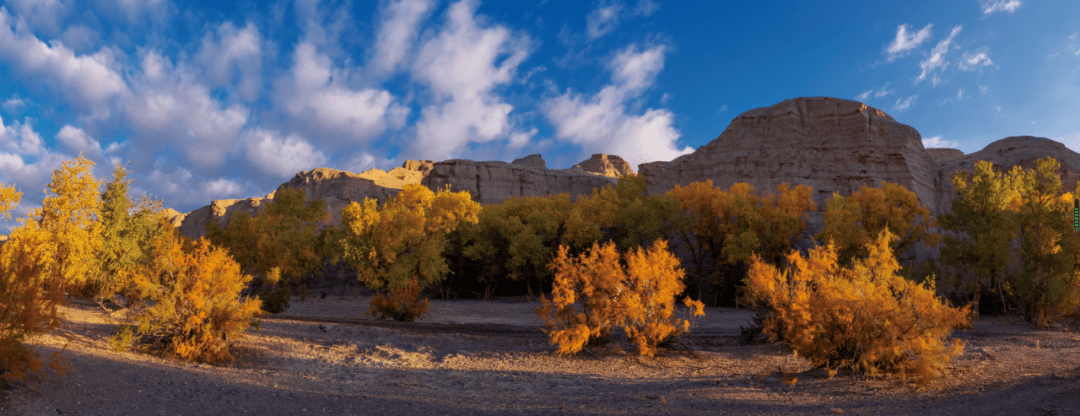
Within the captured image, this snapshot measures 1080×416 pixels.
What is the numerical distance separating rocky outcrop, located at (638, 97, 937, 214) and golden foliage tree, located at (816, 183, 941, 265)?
4007 centimetres

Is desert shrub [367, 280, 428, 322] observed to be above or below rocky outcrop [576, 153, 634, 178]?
below

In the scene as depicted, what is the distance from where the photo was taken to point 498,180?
12006 cm

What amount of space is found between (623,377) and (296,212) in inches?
1729

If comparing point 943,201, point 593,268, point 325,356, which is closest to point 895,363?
point 593,268

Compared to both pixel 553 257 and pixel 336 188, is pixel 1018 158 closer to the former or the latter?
pixel 553 257

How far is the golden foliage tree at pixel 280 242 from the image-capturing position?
124 ft

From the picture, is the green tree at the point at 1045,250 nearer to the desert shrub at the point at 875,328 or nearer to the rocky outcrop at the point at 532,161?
the desert shrub at the point at 875,328

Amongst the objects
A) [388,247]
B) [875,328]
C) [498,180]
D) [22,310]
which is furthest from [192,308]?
[498,180]

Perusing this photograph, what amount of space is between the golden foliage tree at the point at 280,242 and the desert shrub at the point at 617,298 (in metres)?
19.5

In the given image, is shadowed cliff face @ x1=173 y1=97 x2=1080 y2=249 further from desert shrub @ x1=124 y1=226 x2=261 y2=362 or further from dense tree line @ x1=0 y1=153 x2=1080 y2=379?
desert shrub @ x1=124 y1=226 x2=261 y2=362

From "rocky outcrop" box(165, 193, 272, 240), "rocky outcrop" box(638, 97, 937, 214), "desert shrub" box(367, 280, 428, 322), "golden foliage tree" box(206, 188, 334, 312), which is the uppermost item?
"rocky outcrop" box(638, 97, 937, 214)

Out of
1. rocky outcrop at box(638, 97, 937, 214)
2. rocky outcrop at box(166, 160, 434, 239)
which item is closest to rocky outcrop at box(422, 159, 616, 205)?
rocky outcrop at box(166, 160, 434, 239)

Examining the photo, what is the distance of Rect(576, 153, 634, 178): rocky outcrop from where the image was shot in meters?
188

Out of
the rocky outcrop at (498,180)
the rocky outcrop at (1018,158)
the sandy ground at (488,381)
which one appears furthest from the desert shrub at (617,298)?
the rocky outcrop at (498,180)
